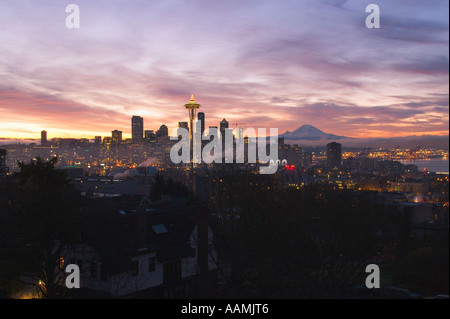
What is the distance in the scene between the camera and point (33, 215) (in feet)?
34.4

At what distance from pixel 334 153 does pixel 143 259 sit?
10511 cm

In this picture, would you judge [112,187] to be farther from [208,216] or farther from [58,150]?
[58,150]

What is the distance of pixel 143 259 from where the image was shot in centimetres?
1362

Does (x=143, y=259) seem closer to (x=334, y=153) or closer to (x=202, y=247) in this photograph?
(x=202, y=247)

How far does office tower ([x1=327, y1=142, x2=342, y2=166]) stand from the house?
99297 mm

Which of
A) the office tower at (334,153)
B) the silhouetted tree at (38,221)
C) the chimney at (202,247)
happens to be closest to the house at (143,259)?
the chimney at (202,247)

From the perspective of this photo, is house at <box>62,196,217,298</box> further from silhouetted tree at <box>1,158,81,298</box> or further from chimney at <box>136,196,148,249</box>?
silhouetted tree at <box>1,158,81,298</box>

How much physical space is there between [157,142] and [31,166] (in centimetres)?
18901

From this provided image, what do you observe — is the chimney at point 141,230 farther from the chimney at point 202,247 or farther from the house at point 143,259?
the chimney at point 202,247

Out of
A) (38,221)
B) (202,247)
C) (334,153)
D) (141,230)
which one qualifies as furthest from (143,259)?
(334,153)

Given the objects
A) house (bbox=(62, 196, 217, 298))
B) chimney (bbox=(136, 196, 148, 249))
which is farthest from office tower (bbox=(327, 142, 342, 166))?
chimney (bbox=(136, 196, 148, 249))

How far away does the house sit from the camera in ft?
41.5

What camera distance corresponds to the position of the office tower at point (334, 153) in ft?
366
